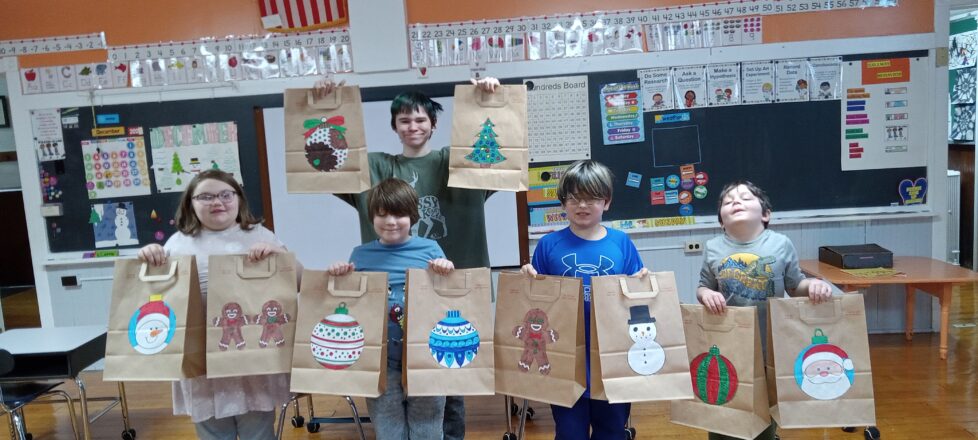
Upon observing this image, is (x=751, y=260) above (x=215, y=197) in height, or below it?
below

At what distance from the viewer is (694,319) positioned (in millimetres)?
1765

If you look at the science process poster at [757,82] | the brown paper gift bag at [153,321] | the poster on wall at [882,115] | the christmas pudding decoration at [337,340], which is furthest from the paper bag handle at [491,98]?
the poster on wall at [882,115]

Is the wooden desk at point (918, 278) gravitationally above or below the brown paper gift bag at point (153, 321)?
below

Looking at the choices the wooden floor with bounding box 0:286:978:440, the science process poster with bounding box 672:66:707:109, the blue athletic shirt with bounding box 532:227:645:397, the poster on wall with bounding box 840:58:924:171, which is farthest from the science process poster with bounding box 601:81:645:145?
the blue athletic shirt with bounding box 532:227:645:397

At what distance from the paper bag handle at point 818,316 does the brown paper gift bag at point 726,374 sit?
0.12m

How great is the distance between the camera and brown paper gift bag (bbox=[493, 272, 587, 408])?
1.68 metres

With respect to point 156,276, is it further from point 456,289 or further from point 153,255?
point 456,289

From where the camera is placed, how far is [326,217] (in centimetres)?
371

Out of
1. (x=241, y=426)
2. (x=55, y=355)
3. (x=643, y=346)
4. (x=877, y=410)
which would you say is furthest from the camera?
(x=877, y=410)

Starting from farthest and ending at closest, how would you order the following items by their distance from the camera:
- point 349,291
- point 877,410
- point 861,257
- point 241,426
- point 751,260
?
1. point 861,257
2. point 877,410
3. point 241,426
4. point 751,260
5. point 349,291

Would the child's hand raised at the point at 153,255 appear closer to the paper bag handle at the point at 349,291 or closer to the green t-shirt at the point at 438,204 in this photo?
the paper bag handle at the point at 349,291

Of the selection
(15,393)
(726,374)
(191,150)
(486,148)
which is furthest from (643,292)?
(191,150)

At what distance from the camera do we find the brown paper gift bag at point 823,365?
1.67 metres

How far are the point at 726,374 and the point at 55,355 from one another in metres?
2.54
